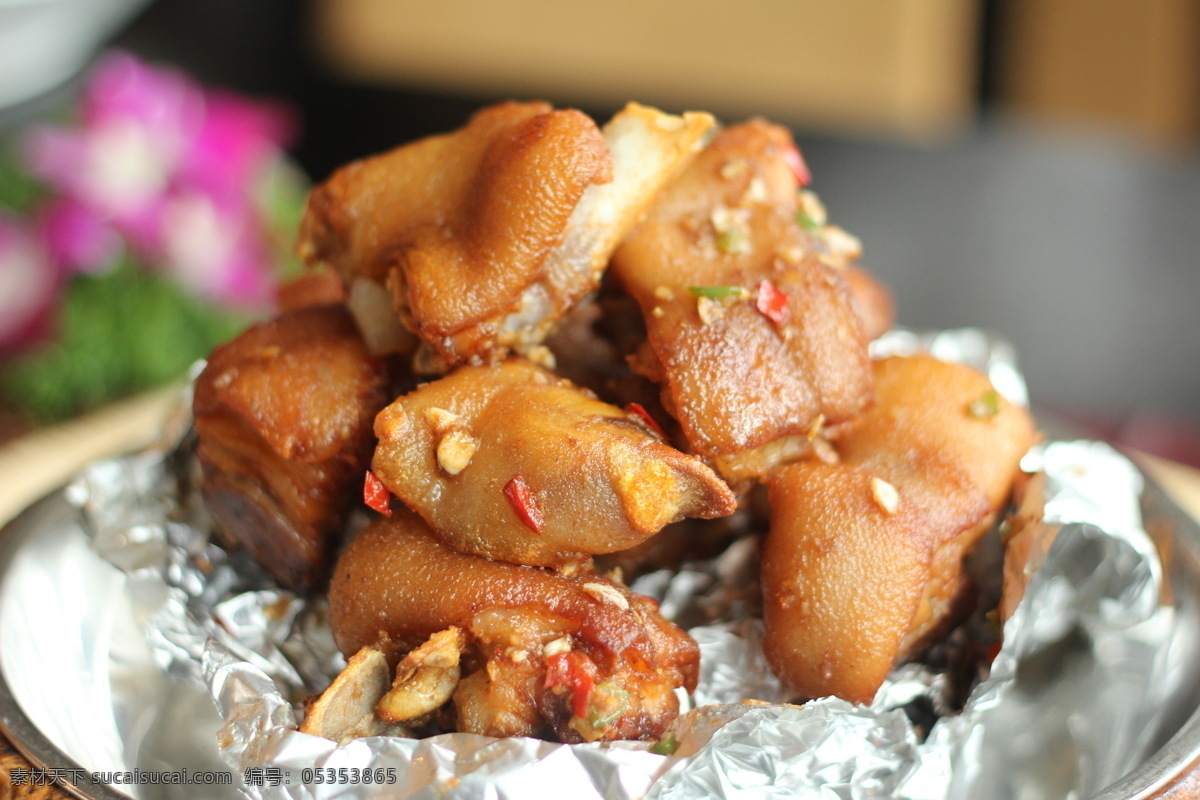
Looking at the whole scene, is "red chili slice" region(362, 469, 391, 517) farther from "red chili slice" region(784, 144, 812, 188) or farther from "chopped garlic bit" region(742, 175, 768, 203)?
"red chili slice" region(784, 144, 812, 188)

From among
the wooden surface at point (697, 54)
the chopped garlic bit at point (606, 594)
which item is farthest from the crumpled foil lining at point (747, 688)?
the wooden surface at point (697, 54)

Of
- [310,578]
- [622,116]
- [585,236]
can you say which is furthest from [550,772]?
[622,116]

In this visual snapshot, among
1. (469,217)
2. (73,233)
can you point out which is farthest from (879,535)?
(73,233)

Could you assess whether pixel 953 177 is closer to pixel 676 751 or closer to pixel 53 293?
pixel 53 293

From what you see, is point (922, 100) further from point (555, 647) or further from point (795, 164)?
point (555, 647)

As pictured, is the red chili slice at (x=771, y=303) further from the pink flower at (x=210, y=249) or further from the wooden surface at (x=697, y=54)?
the wooden surface at (x=697, y=54)
